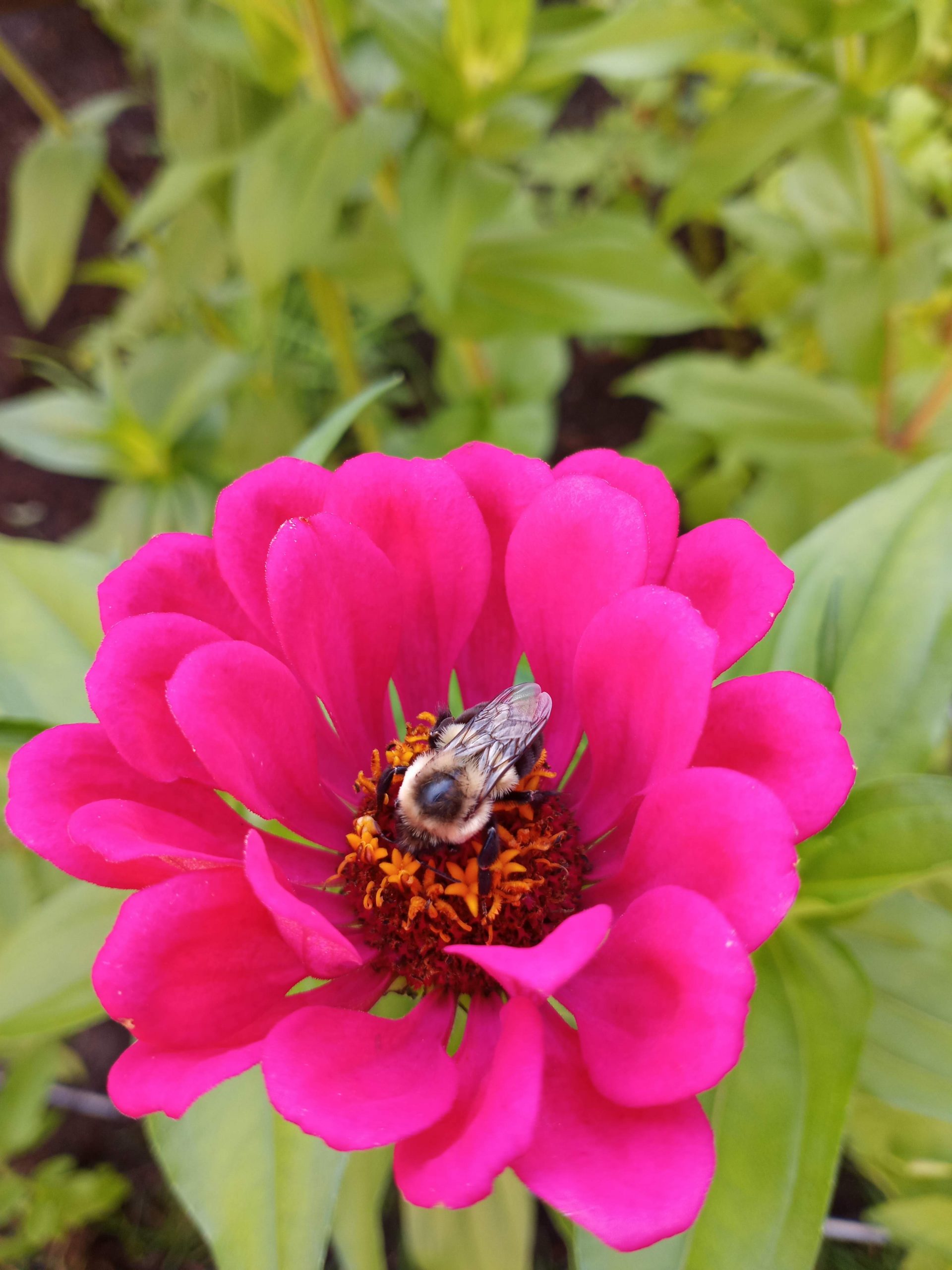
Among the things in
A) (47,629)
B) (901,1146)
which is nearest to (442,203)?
(47,629)

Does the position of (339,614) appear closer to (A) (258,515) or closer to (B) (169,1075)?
(A) (258,515)

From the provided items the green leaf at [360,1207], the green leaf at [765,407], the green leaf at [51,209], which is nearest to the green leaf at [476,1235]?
the green leaf at [360,1207]

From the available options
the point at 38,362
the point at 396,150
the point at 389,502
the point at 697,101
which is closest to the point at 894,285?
the point at 396,150

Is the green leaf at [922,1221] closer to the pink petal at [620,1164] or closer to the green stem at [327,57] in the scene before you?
the pink petal at [620,1164]

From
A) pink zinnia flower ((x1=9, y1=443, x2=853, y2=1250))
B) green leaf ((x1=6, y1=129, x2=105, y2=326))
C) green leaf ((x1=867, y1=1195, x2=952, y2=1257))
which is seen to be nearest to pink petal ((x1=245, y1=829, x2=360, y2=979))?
pink zinnia flower ((x1=9, y1=443, x2=853, y2=1250))

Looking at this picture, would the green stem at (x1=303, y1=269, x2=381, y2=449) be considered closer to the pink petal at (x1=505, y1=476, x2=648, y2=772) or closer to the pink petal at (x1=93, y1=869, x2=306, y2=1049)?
the pink petal at (x1=505, y1=476, x2=648, y2=772)
